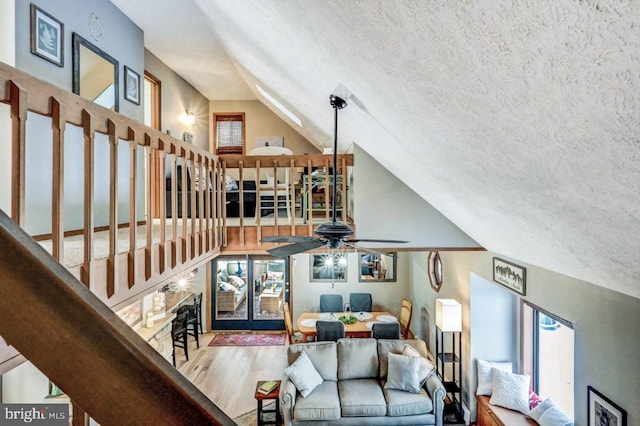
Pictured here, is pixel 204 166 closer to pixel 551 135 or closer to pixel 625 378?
pixel 551 135

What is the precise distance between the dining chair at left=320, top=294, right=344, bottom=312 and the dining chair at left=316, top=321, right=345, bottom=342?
7.51 feet

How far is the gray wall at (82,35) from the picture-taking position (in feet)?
9.71

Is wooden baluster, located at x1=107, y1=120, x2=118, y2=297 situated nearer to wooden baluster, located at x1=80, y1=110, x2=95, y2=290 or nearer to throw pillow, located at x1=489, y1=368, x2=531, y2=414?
wooden baluster, located at x1=80, y1=110, x2=95, y2=290

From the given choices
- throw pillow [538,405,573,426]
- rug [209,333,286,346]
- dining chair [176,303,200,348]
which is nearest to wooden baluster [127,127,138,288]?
throw pillow [538,405,573,426]

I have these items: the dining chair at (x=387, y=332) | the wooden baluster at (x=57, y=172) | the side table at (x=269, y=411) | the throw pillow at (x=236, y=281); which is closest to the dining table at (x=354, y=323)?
the dining chair at (x=387, y=332)

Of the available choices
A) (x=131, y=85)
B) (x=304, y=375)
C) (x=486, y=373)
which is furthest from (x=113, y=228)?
(x=486, y=373)

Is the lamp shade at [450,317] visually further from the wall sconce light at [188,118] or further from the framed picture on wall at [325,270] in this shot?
the wall sconce light at [188,118]

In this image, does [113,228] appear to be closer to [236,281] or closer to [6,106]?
[6,106]

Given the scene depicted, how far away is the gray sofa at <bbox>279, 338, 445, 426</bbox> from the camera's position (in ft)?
13.7

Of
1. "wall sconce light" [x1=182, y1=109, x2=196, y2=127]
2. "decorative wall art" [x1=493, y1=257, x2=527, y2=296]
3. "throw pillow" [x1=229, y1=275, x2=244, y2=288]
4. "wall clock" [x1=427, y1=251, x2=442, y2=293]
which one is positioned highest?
"wall sconce light" [x1=182, y1=109, x2=196, y2=127]

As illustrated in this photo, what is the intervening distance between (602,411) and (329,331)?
348 centimetres

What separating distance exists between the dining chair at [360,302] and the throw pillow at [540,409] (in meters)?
4.32

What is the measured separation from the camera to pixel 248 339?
7.66 m

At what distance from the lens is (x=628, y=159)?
1.08 m
